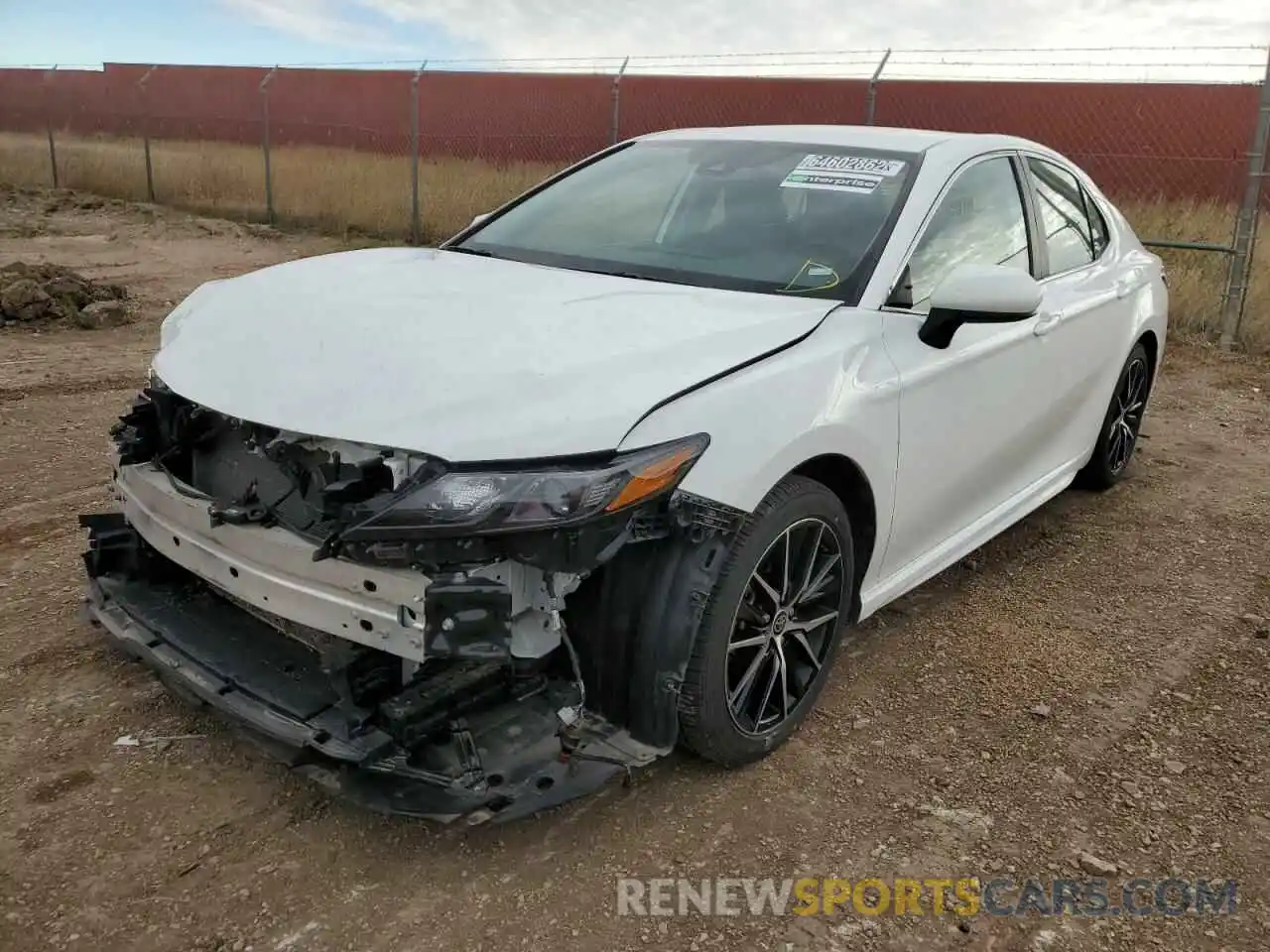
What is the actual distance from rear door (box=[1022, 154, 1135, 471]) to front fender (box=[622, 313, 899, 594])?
3.77 ft

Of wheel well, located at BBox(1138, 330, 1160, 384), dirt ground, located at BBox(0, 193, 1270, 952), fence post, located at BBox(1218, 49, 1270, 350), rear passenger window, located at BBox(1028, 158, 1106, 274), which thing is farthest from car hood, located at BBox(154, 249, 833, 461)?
fence post, located at BBox(1218, 49, 1270, 350)

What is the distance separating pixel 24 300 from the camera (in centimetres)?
809

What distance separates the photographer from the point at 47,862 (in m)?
2.46

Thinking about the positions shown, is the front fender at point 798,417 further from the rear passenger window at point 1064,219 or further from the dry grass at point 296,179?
the dry grass at point 296,179

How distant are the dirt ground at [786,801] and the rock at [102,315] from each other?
422 centimetres

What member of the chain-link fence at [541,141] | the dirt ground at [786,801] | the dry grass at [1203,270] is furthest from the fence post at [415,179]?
the dirt ground at [786,801]

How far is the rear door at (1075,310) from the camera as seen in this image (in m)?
4.07

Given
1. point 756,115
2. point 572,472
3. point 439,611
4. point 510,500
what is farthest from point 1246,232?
point 756,115

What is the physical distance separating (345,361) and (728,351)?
3.05 ft

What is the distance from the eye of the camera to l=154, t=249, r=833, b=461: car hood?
233cm

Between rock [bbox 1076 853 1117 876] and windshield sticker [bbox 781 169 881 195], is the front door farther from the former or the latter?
→ rock [bbox 1076 853 1117 876]

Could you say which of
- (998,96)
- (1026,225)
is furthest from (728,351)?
(998,96)

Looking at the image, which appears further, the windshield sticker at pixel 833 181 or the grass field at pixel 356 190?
the grass field at pixel 356 190

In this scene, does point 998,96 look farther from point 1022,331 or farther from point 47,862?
point 47,862
